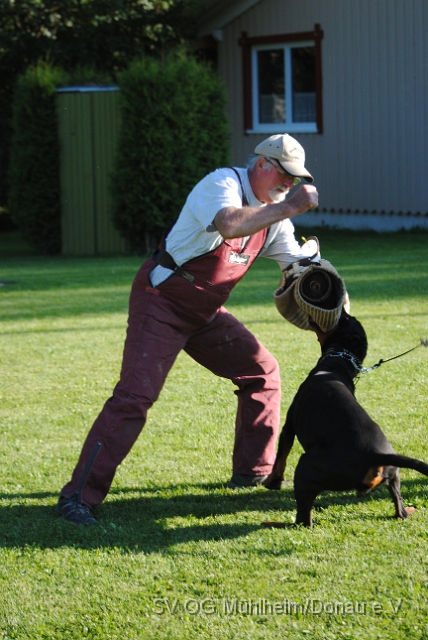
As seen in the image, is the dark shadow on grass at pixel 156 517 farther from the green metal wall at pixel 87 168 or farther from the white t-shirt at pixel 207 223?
the green metal wall at pixel 87 168

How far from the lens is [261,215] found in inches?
163

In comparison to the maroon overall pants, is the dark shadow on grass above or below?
below

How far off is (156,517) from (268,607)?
1.19 m

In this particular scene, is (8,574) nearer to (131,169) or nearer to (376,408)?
(376,408)

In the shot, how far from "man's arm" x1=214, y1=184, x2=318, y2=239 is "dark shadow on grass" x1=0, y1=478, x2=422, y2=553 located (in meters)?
1.39

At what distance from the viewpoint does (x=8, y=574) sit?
3.93 m

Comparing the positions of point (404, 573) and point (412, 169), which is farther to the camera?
point (412, 169)

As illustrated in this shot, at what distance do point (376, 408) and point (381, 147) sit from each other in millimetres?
12367

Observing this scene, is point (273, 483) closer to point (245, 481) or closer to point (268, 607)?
point (245, 481)

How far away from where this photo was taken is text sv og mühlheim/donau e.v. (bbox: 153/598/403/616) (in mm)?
3455

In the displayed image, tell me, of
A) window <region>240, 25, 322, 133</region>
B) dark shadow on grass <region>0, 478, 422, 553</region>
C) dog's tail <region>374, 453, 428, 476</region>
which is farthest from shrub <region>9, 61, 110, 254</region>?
dog's tail <region>374, 453, 428, 476</region>

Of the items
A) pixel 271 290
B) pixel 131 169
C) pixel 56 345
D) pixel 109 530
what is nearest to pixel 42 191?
pixel 131 169

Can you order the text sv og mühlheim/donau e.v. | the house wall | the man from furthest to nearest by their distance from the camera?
1. the house wall
2. the man
3. the text sv og mühlheim/donau e.v.

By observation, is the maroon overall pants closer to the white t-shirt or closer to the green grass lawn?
the white t-shirt
